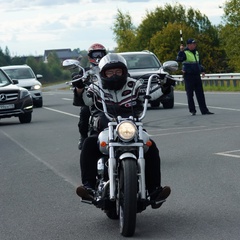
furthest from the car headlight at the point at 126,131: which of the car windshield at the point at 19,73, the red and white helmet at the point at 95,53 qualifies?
the car windshield at the point at 19,73

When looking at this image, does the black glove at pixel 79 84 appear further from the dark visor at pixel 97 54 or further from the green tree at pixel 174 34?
the green tree at pixel 174 34

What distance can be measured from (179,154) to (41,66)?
16787cm

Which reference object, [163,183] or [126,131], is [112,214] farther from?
[163,183]

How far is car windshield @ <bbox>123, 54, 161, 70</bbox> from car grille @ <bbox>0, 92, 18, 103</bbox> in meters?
4.36

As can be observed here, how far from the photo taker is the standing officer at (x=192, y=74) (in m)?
23.1

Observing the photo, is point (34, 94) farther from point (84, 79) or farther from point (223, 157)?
point (84, 79)

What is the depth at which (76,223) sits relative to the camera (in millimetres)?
8305

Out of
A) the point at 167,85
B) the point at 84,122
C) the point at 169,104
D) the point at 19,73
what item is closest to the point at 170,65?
the point at 167,85

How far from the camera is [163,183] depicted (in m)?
10.8

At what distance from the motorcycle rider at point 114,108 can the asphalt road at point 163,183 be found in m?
0.36

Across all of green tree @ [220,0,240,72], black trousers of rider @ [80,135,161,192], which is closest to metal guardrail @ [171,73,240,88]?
black trousers of rider @ [80,135,161,192]

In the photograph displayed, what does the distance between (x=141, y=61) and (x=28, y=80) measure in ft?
27.9

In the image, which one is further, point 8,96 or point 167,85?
point 8,96

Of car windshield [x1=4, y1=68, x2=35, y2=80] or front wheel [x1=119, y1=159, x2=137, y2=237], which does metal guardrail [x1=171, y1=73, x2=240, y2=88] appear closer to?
car windshield [x1=4, y1=68, x2=35, y2=80]
